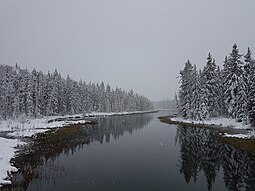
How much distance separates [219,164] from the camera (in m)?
17.3

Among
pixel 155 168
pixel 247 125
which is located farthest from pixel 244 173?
pixel 247 125

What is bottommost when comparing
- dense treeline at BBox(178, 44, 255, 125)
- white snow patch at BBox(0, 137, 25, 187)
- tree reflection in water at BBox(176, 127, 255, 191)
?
tree reflection in water at BBox(176, 127, 255, 191)

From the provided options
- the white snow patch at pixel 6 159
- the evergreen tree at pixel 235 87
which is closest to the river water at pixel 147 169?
the white snow patch at pixel 6 159

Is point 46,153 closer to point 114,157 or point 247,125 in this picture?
point 114,157

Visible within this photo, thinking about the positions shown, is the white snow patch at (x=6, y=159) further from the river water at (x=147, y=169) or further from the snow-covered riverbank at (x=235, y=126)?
the snow-covered riverbank at (x=235, y=126)

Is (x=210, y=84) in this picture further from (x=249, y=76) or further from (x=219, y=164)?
(x=219, y=164)

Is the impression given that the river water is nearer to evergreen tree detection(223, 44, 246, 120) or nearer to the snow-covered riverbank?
the snow-covered riverbank

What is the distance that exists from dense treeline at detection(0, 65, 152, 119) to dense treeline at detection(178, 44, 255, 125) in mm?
47422

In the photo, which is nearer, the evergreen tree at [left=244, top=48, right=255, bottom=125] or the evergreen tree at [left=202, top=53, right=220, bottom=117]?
the evergreen tree at [left=244, top=48, right=255, bottom=125]

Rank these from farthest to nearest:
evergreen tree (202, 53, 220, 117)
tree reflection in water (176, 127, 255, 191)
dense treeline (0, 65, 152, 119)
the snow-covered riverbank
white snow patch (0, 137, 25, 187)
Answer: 1. dense treeline (0, 65, 152, 119)
2. evergreen tree (202, 53, 220, 117)
3. the snow-covered riverbank
4. tree reflection in water (176, 127, 255, 191)
5. white snow patch (0, 137, 25, 187)

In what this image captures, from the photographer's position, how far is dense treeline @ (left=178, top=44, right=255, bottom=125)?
38.5 meters

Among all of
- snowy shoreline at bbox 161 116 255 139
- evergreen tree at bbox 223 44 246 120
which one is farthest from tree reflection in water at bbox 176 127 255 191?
evergreen tree at bbox 223 44 246 120

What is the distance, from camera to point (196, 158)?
19281mm

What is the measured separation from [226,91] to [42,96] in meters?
59.8
